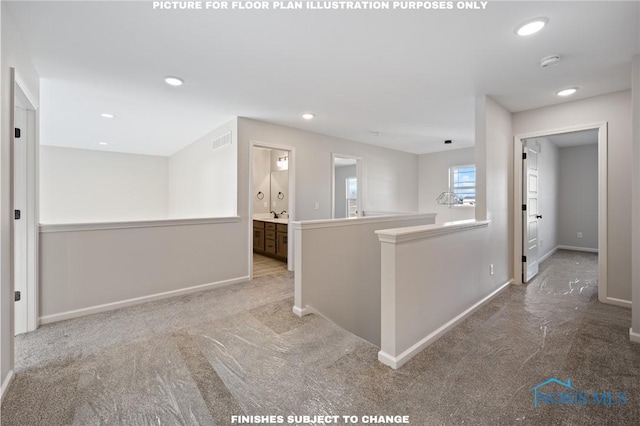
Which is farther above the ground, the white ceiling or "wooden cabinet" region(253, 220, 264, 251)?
the white ceiling

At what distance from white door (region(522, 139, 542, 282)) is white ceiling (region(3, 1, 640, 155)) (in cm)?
79

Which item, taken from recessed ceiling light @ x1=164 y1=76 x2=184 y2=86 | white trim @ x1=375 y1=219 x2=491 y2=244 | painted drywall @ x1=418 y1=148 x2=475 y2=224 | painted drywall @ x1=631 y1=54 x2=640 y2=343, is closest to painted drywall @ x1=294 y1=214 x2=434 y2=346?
white trim @ x1=375 y1=219 x2=491 y2=244

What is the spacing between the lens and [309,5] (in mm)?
1809

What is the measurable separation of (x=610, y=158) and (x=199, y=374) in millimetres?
4739

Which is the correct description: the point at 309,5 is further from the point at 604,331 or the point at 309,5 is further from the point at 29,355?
the point at 604,331

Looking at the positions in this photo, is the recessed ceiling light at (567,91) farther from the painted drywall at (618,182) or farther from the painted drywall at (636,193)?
the painted drywall at (636,193)

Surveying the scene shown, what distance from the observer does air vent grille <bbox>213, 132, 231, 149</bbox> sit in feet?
14.4

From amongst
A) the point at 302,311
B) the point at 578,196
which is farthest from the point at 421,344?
the point at 578,196

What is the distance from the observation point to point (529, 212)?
13.6ft

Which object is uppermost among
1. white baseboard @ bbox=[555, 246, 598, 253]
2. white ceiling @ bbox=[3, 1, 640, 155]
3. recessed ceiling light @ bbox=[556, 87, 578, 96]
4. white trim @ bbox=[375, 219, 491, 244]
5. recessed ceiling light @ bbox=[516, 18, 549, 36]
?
recessed ceiling light @ bbox=[556, 87, 578, 96]

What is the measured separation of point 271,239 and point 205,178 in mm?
1737

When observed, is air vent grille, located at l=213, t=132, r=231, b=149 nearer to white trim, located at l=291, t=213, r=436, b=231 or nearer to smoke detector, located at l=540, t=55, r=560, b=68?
white trim, located at l=291, t=213, r=436, b=231

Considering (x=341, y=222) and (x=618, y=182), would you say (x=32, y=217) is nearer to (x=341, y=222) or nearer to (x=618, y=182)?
(x=341, y=222)

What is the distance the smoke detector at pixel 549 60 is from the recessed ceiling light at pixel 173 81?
135 inches
